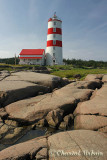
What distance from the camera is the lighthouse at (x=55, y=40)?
35.8 m

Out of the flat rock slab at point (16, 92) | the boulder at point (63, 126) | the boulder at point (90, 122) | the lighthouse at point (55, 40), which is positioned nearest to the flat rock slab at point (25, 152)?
the boulder at point (63, 126)

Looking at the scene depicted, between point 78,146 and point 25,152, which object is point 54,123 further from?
point 25,152

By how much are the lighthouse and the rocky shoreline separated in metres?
27.1

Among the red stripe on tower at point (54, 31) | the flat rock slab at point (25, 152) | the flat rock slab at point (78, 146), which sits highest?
the red stripe on tower at point (54, 31)

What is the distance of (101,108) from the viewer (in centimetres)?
620

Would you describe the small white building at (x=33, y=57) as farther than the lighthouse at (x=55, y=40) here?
Yes

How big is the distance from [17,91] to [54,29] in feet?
102

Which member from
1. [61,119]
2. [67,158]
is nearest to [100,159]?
[67,158]

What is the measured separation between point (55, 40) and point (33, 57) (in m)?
7.80

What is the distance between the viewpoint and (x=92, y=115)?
593 cm

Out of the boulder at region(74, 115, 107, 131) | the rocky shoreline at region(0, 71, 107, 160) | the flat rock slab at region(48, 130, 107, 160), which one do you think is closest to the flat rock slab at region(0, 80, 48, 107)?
the rocky shoreline at region(0, 71, 107, 160)

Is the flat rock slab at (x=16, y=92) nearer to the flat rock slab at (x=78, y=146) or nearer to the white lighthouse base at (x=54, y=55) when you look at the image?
the flat rock slab at (x=78, y=146)

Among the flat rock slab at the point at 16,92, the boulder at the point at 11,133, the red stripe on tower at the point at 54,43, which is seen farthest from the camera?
the red stripe on tower at the point at 54,43

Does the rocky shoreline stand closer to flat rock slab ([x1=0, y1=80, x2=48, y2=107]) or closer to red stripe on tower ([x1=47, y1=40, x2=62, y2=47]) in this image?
flat rock slab ([x1=0, y1=80, x2=48, y2=107])
